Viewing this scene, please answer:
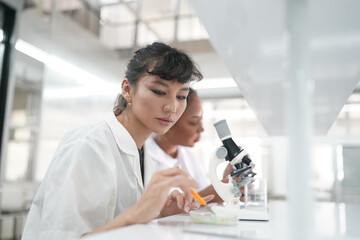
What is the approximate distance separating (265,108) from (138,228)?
0.81 m

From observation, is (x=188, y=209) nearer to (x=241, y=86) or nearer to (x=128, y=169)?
(x=128, y=169)

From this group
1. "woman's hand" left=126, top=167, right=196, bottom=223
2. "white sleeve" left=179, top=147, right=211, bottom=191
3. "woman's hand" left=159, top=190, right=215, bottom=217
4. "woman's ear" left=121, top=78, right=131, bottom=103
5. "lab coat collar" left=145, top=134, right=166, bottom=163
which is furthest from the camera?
"white sleeve" left=179, top=147, right=211, bottom=191

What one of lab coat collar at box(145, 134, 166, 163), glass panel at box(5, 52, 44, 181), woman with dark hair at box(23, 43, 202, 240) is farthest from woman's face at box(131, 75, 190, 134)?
glass panel at box(5, 52, 44, 181)

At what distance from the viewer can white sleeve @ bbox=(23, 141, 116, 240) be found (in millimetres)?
772

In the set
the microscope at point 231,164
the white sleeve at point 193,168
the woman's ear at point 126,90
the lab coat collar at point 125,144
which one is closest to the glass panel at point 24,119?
the white sleeve at point 193,168

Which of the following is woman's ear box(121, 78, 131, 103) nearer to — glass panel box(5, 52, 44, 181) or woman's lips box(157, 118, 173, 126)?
woman's lips box(157, 118, 173, 126)

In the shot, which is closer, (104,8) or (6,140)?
(6,140)

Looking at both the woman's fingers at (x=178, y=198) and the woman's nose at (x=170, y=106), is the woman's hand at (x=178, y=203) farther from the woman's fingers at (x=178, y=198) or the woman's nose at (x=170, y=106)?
the woman's nose at (x=170, y=106)

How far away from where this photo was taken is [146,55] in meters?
1.11

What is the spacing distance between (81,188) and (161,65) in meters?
0.48

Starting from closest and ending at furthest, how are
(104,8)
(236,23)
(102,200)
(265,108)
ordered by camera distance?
(236,23), (102,200), (265,108), (104,8)

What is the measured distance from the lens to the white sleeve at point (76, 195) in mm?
772

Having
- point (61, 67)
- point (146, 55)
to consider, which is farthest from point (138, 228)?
point (61, 67)

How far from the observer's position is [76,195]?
783 mm
